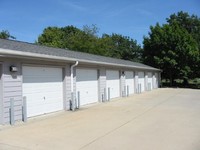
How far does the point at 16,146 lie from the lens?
590 centimetres

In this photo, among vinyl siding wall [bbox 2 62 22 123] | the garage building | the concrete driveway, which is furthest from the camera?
the garage building

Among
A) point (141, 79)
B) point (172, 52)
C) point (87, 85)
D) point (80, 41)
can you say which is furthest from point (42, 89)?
point (80, 41)

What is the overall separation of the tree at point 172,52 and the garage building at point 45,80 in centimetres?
1725

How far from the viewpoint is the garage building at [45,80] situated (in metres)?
8.72

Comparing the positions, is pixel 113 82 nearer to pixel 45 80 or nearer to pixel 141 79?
pixel 45 80

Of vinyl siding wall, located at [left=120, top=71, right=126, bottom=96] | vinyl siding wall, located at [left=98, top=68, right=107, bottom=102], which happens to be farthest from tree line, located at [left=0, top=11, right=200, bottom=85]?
vinyl siding wall, located at [left=98, top=68, right=107, bottom=102]

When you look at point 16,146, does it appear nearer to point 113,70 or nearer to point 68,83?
point 68,83

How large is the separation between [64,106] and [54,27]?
43.4 m

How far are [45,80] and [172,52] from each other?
25.7 metres

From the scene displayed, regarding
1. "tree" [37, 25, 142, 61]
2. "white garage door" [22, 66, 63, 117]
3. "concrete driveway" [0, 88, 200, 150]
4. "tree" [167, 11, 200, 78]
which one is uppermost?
"tree" [167, 11, 200, 78]

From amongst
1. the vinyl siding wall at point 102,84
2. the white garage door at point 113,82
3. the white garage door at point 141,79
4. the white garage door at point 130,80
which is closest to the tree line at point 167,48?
the white garage door at point 141,79

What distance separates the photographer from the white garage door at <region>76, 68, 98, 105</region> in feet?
45.0

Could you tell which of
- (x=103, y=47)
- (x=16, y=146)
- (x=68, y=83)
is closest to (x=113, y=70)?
(x=68, y=83)

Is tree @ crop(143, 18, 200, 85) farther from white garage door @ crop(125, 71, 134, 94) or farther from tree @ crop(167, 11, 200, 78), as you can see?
tree @ crop(167, 11, 200, 78)
